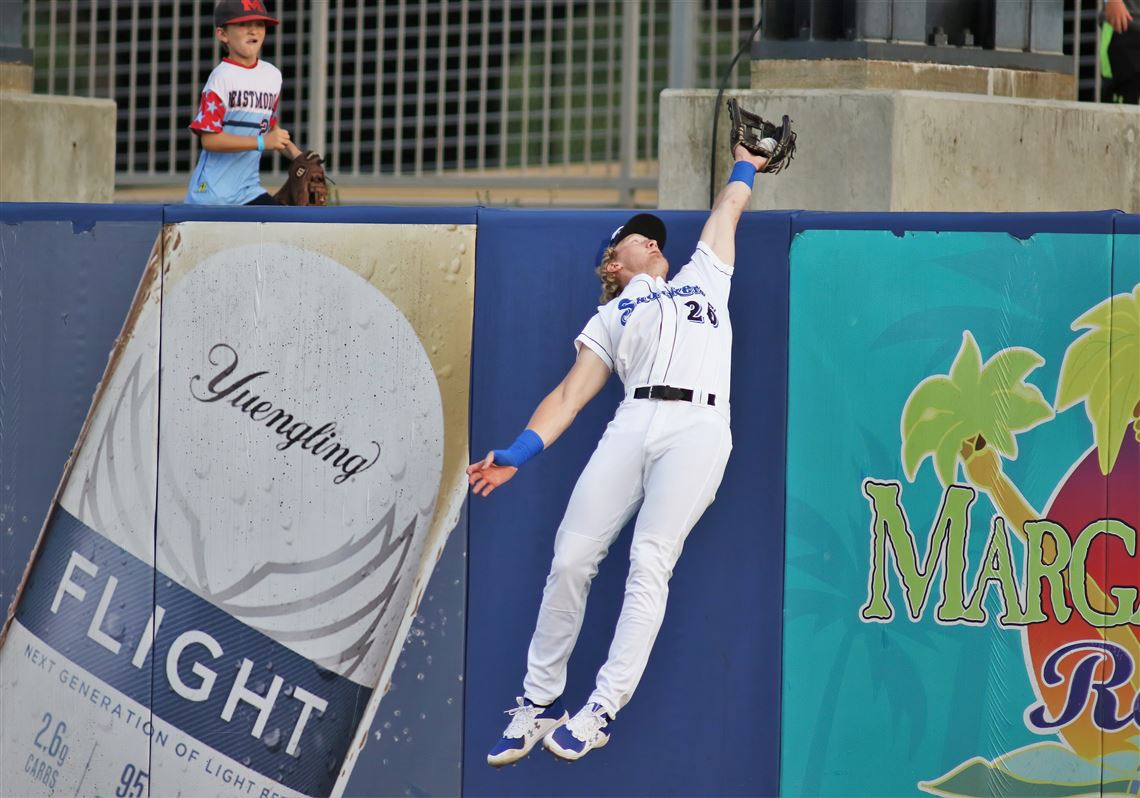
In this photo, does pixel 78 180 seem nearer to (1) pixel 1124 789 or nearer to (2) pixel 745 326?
(2) pixel 745 326

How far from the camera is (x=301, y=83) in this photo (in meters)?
13.1

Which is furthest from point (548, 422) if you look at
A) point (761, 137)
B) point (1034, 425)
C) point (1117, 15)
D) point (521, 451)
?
point (1117, 15)

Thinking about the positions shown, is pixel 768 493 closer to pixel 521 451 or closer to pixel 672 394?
pixel 672 394

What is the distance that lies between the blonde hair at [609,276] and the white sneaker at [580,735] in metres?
1.61

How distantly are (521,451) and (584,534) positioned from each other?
50 cm

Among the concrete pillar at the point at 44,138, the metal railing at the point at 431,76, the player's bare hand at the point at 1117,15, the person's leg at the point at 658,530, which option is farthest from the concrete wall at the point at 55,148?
the player's bare hand at the point at 1117,15

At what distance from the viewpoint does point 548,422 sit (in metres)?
6.63

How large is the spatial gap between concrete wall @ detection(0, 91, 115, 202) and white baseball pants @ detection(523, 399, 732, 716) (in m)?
4.46

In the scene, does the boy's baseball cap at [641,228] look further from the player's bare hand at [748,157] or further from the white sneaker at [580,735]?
the white sneaker at [580,735]

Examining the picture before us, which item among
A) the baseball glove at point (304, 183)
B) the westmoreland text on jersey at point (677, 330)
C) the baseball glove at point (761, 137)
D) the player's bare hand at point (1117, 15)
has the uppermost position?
the player's bare hand at point (1117, 15)

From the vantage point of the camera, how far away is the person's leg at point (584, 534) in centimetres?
670

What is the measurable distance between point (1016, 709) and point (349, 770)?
2.72 meters

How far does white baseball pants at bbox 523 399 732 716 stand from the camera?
6.61 metres

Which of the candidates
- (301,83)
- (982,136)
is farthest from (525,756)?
(301,83)
